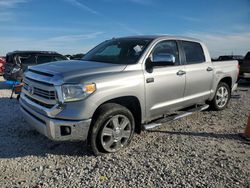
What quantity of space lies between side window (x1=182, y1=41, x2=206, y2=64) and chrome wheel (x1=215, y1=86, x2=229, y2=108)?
123 cm

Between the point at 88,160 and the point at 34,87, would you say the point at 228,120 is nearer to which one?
the point at 88,160

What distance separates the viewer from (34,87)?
13.5 ft

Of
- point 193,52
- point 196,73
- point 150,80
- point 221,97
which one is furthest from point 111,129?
point 221,97

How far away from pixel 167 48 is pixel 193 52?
3.12 ft

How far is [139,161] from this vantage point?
12.9 ft

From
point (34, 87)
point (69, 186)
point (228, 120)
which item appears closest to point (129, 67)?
point (34, 87)

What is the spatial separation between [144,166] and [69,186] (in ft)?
3.65

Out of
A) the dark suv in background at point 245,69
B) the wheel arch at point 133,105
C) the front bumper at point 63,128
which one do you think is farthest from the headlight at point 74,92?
the dark suv in background at point 245,69

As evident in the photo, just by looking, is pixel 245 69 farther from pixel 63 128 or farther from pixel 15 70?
pixel 63 128

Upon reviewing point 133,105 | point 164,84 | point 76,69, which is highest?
point 76,69

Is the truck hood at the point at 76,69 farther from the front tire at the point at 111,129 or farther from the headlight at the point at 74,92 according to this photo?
the front tire at the point at 111,129

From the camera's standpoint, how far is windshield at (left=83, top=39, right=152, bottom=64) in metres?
4.64

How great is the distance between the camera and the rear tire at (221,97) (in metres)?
6.77

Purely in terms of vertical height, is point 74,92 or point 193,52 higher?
point 193,52
